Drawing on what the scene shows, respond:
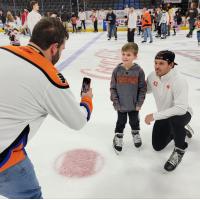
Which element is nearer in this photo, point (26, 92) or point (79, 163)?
point (26, 92)

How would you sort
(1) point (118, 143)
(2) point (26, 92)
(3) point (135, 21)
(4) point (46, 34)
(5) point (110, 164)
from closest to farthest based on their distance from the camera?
1. (2) point (26, 92)
2. (4) point (46, 34)
3. (5) point (110, 164)
4. (1) point (118, 143)
5. (3) point (135, 21)

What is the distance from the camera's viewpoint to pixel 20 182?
1397 millimetres

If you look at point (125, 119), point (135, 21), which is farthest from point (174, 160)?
point (135, 21)

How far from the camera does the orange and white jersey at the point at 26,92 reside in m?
1.21

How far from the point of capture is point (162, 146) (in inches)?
110

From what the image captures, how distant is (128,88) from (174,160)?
2.73ft

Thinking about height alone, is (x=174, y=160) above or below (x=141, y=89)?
below

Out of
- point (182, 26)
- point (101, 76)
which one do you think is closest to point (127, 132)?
point (101, 76)

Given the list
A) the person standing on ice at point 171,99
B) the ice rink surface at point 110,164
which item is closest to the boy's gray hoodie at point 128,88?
the person standing on ice at point 171,99

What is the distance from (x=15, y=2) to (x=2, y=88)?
21422 mm

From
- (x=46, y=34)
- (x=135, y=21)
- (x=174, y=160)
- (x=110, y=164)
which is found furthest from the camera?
(x=135, y=21)

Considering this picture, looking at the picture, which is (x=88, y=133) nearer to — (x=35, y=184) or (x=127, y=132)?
(x=127, y=132)

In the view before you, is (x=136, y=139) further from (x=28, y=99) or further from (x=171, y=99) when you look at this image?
(x=28, y=99)

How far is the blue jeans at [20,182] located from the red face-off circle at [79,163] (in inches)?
39.6
